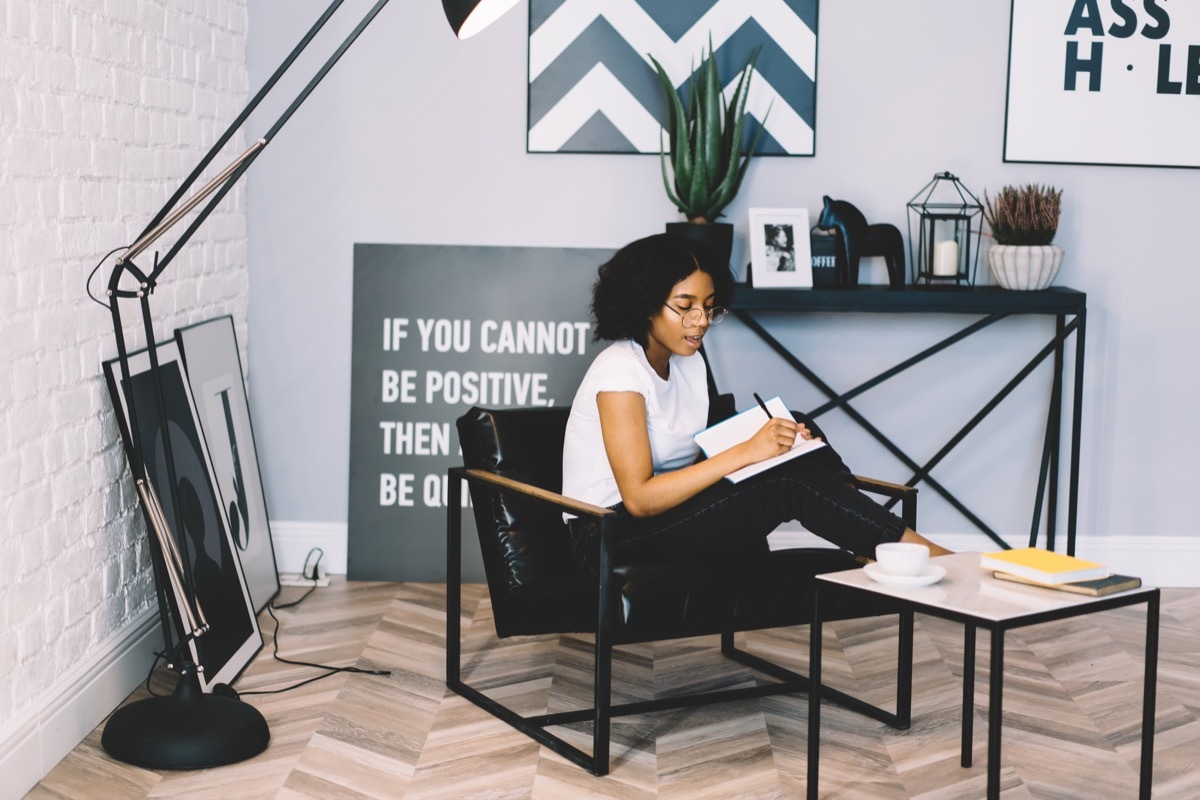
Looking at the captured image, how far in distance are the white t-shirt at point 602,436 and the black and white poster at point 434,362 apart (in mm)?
1074

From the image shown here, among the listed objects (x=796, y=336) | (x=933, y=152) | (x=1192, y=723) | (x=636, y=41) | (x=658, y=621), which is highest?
(x=636, y=41)

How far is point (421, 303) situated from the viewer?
385cm

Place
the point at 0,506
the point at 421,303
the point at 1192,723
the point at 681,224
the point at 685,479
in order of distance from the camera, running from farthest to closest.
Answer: the point at 421,303 → the point at 681,224 → the point at 1192,723 → the point at 685,479 → the point at 0,506

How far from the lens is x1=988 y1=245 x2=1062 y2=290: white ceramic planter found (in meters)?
3.61

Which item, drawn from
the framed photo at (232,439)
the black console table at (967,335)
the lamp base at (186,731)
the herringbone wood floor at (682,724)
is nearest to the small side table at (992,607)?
the herringbone wood floor at (682,724)

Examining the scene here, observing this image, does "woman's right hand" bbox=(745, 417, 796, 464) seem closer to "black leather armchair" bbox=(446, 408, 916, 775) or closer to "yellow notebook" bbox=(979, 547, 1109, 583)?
"black leather armchair" bbox=(446, 408, 916, 775)

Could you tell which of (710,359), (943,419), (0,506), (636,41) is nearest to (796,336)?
(710,359)

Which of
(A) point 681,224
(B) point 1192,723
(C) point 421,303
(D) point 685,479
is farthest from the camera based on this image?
(C) point 421,303

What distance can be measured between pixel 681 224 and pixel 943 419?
107cm

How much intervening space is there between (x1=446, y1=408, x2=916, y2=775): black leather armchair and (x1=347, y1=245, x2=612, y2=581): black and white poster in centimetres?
89

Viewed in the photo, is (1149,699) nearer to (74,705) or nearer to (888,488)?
(888,488)

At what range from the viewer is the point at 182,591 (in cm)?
260

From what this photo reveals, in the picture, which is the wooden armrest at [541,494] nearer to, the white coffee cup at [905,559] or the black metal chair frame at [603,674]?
the black metal chair frame at [603,674]

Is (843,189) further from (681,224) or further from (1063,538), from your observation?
(1063,538)
